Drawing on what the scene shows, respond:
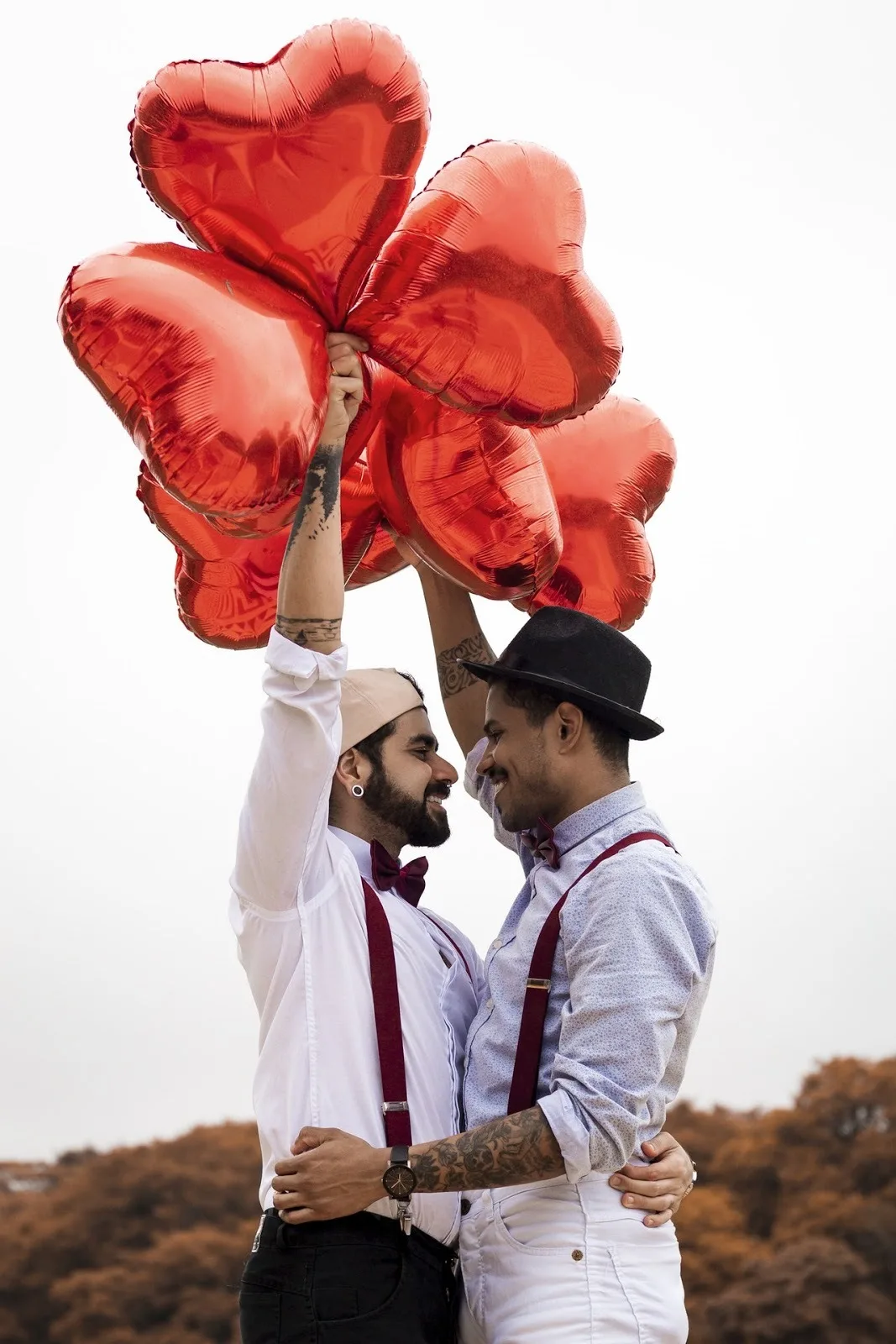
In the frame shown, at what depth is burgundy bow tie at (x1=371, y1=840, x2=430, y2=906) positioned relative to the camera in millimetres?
2271

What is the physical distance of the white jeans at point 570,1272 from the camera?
1874mm

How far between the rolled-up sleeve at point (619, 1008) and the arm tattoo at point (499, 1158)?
0.02m

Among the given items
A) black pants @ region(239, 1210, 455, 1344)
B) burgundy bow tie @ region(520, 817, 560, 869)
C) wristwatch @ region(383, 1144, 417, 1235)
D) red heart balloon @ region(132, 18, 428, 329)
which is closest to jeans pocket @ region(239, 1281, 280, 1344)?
black pants @ region(239, 1210, 455, 1344)

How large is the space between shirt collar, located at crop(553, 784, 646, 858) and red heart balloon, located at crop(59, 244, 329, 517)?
701mm

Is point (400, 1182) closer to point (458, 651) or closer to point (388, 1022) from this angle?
point (388, 1022)

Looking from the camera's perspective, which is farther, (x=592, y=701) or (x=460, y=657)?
(x=460, y=657)

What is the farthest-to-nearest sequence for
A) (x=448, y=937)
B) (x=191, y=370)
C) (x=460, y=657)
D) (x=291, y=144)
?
(x=460, y=657) < (x=448, y=937) < (x=291, y=144) < (x=191, y=370)

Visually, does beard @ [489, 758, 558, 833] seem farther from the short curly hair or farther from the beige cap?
the beige cap

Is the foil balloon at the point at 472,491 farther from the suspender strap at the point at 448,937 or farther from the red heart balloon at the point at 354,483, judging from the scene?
the suspender strap at the point at 448,937

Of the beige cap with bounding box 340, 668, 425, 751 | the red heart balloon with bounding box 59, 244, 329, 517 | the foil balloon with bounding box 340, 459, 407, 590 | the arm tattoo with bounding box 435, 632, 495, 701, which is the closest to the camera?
the red heart balloon with bounding box 59, 244, 329, 517

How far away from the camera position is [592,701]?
2123 millimetres

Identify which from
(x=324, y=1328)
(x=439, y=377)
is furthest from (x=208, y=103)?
(x=324, y=1328)

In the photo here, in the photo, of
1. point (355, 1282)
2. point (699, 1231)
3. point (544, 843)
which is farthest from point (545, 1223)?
point (699, 1231)

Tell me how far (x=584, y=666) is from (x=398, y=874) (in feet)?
1.60
